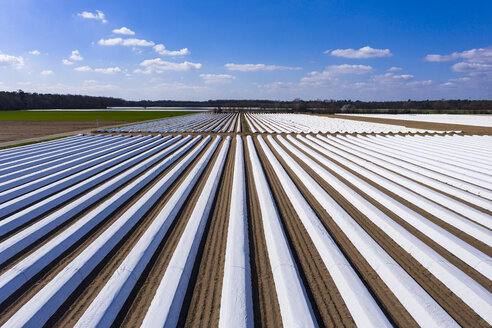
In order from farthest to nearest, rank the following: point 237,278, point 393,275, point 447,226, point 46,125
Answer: point 46,125 < point 447,226 < point 393,275 < point 237,278

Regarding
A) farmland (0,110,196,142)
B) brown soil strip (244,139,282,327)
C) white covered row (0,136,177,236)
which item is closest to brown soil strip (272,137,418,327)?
brown soil strip (244,139,282,327)

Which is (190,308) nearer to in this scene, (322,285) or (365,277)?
(322,285)

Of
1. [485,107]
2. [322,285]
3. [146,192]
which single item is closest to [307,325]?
[322,285]

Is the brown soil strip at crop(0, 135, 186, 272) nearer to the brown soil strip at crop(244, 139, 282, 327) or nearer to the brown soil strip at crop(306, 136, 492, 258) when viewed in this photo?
the brown soil strip at crop(244, 139, 282, 327)

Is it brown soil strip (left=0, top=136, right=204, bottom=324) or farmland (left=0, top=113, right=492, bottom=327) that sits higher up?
farmland (left=0, top=113, right=492, bottom=327)

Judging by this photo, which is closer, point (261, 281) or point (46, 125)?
point (261, 281)

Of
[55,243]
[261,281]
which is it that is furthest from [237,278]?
[55,243]

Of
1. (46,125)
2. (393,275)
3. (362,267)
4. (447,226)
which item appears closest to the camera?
(393,275)

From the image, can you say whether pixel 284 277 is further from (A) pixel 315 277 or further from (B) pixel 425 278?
(B) pixel 425 278
